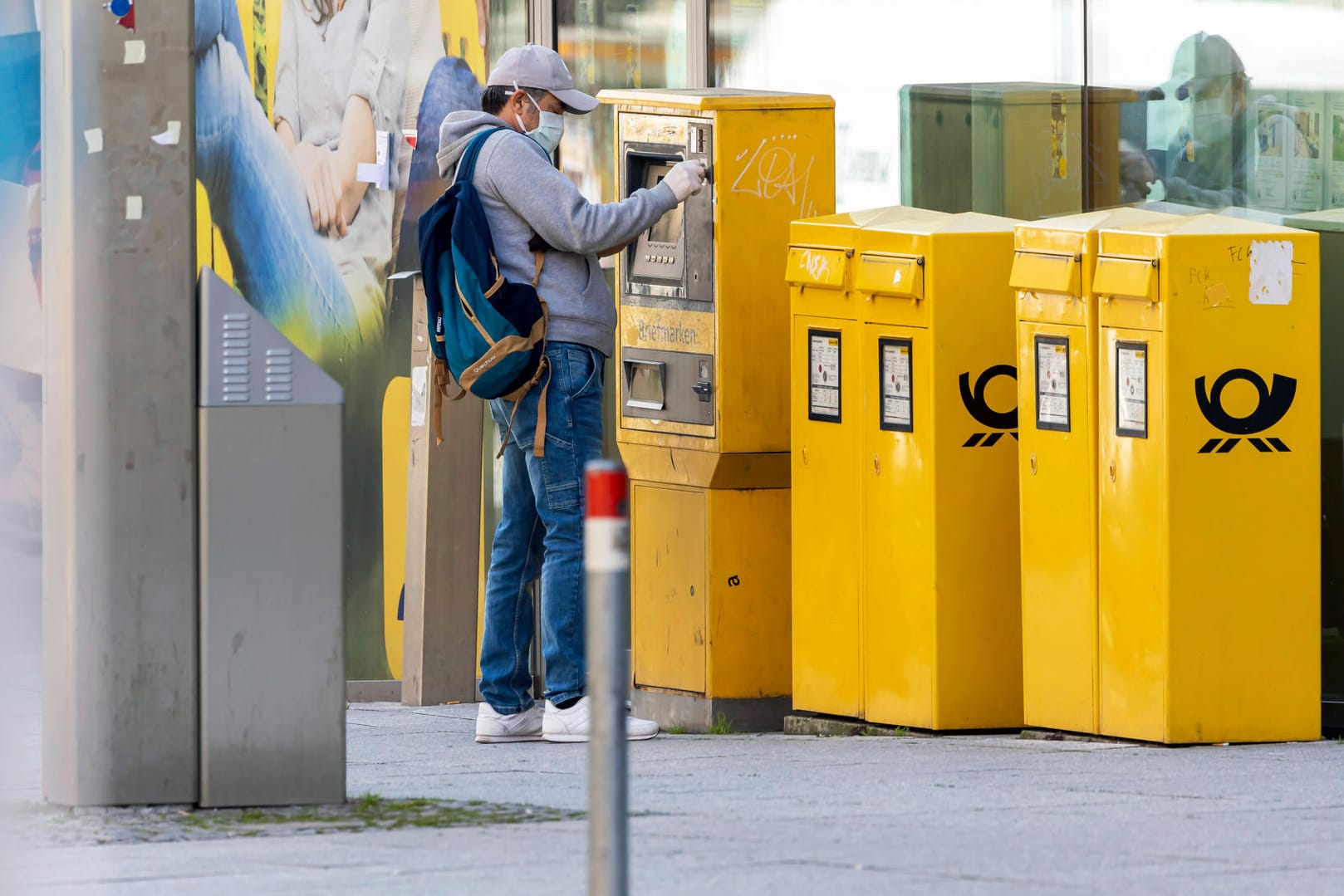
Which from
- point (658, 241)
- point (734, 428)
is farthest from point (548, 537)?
point (658, 241)

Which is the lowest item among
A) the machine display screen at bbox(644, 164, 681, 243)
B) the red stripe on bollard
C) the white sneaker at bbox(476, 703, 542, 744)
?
the white sneaker at bbox(476, 703, 542, 744)

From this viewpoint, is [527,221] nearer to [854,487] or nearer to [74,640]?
[854,487]

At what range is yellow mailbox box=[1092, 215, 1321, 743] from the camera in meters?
6.02

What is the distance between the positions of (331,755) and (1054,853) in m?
1.59

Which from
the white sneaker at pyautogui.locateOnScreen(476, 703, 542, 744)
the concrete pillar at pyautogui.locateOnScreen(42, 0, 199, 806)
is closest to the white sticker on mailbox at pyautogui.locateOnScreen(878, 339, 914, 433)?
the white sneaker at pyautogui.locateOnScreen(476, 703, 542, 744)

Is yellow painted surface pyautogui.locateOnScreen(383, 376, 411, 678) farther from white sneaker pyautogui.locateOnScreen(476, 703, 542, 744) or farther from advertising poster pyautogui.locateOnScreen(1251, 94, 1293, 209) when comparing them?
advertising poster pyautogui.locateOnScreen(1251, 94, 1293, 209)

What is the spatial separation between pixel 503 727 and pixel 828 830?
1981mm

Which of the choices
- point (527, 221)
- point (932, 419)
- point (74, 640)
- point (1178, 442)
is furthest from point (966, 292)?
point (74, 640)

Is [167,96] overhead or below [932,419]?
overhead

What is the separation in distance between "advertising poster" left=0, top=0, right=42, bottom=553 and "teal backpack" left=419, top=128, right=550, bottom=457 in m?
2.63

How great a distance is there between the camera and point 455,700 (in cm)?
830

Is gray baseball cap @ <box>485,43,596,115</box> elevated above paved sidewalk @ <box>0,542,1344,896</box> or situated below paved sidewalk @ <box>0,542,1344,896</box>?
above

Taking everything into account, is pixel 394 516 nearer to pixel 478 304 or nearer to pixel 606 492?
pixel 478 304

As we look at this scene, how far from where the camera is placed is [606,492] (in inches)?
136
